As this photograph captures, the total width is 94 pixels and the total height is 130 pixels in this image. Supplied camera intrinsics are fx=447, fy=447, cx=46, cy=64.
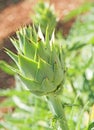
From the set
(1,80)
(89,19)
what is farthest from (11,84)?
(89,19)

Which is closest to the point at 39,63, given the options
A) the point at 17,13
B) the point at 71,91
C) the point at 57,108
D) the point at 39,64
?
the point at 39,64

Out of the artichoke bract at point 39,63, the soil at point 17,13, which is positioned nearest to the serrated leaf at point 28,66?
the artichoke bract at point 39,63

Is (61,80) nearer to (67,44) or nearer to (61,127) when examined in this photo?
(61,127)

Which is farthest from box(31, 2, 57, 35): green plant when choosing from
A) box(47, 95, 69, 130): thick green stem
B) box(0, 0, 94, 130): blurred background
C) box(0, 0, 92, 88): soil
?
box(0, 0, 92, 88): soil

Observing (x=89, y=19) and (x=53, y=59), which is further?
(x=89, y=19)

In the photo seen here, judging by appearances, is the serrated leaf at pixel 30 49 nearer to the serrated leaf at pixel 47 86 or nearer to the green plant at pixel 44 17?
the serrated leaf at pixel 47 86

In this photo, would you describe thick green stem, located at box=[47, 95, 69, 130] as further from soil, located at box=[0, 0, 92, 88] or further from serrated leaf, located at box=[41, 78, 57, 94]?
soil, located at box=[0, 0, 92, 88]

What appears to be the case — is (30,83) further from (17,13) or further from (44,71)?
(17,13)

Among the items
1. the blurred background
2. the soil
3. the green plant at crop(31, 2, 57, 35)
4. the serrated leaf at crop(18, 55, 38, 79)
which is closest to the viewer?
the serrated leaf at crop(18, 55, 38, 79)
